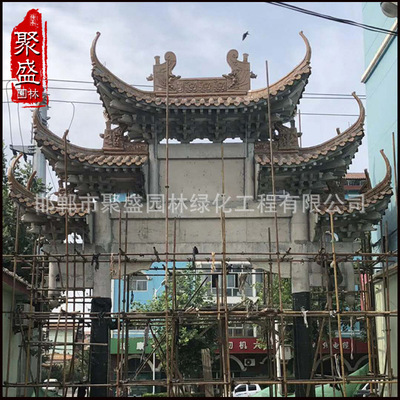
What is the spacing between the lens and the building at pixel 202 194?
1164 cm

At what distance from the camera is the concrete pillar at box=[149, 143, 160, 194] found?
12.1 m

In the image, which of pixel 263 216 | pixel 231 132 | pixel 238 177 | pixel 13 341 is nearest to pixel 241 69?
pixel 231 132

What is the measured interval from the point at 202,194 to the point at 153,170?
1.03m

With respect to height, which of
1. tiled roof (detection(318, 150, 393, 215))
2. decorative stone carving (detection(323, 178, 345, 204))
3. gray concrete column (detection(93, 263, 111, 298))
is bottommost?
gray concrete column (detection(93, 263, 111, 298))

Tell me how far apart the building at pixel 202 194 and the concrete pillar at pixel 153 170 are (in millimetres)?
21

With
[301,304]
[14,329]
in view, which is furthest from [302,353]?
[14,329]

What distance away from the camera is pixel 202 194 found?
39.7 ft

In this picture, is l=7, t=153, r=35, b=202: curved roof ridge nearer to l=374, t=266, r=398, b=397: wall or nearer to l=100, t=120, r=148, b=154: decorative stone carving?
l=100, t=120, r=148, b=154: decorative stone carving

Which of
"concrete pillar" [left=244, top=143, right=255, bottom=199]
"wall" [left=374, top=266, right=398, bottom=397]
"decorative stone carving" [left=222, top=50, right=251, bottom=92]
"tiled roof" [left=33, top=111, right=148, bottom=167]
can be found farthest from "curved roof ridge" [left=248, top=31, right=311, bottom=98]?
"wall" [left=374, top=266, right=398, bottom=397]

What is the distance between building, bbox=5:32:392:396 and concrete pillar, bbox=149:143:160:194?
0.07 feet

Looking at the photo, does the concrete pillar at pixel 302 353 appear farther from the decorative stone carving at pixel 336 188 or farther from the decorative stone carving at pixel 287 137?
the decorative stone carving at pixel 287 137

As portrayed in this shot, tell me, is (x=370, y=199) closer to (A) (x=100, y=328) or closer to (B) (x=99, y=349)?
(A) (x=100, y=328)

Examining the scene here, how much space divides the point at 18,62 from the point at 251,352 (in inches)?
689

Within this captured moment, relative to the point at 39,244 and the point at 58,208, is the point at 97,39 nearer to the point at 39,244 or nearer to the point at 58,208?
the point at 58,208
